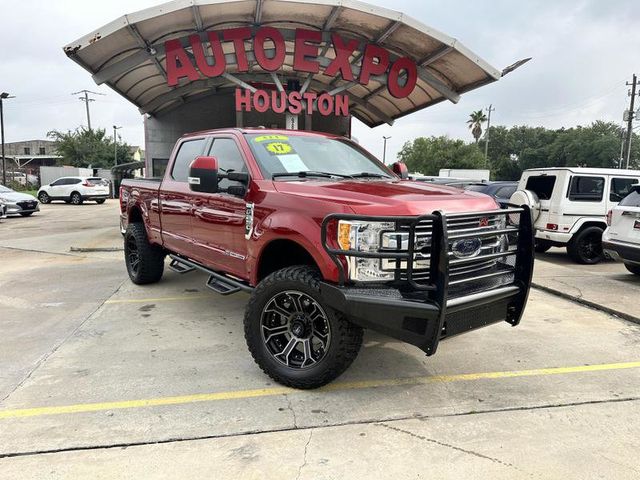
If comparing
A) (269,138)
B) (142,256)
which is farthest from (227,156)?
(142,256)

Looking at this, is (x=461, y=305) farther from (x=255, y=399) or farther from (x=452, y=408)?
(x=255, y=399)

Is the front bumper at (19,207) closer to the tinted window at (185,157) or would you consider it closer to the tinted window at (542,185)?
the tinted window at (185,157)

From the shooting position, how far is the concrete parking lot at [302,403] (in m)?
2.68

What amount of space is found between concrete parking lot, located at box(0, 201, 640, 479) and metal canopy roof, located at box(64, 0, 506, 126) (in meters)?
7.68

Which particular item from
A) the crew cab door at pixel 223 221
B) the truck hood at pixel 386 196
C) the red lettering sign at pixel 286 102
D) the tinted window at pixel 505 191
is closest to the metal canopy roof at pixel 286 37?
the red lettering sign at pixel 286 102

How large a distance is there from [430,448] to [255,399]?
1263mm

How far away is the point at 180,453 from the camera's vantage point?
9.04ft

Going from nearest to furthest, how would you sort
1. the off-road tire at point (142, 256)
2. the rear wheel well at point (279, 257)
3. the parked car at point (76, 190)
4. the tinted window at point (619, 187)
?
the rear wheel well at point (279, 257)
the off-road tire at point (142, 256)
the tinted window at point (619, 187)
the parked car at point (76, 190)

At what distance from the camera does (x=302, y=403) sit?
11.0 ft

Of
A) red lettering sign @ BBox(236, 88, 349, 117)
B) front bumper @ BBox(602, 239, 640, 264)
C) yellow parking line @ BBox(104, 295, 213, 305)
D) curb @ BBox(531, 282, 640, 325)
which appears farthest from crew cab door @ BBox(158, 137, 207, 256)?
red lettering sign @ BBox(236, 88, 349, 117)

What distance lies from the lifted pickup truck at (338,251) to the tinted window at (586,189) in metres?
6.16

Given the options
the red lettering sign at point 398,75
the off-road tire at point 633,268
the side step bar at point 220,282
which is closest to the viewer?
the side step bar at point 220,282

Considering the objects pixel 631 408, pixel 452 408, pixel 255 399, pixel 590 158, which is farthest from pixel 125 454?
pixel 590 158

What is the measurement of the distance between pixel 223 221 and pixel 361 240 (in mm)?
1796
